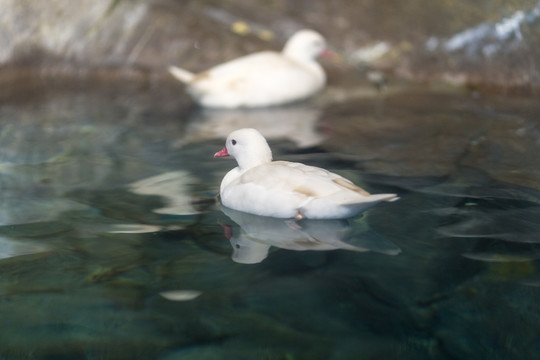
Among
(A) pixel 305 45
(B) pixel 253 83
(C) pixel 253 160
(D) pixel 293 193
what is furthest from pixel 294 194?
(A) pixel 305 45

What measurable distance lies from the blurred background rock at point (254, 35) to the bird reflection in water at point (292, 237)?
514 centimetres

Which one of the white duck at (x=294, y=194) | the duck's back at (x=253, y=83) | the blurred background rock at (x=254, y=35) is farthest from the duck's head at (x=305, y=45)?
the white duck at (x=294, y=194)

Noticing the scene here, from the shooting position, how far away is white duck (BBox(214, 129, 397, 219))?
3840mm

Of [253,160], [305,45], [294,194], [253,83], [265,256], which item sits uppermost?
[305,45]

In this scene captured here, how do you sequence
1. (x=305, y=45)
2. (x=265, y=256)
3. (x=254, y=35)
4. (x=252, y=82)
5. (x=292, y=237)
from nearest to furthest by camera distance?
(x=265, y=256) < (x=292, y=237) < (x=252, y=82) < (x=305, y=45) < (x=254, y=35)

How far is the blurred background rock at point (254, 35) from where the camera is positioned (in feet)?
28.5

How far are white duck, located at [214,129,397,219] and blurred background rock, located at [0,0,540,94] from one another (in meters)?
5.05

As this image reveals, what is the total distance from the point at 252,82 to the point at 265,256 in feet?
13.7

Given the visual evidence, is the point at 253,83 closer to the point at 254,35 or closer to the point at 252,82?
the point at 252,82

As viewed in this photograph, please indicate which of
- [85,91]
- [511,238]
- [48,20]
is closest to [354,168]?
[511,238]

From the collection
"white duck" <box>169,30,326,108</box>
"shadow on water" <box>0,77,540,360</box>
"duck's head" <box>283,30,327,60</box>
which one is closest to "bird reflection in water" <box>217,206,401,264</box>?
"shadow on water" <box>0,77,540,360</box>

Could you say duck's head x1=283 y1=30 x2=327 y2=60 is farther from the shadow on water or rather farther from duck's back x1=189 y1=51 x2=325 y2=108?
the shadow on water

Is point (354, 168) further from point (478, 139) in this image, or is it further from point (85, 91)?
point (85, 91)

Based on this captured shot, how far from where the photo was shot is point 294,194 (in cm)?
394
